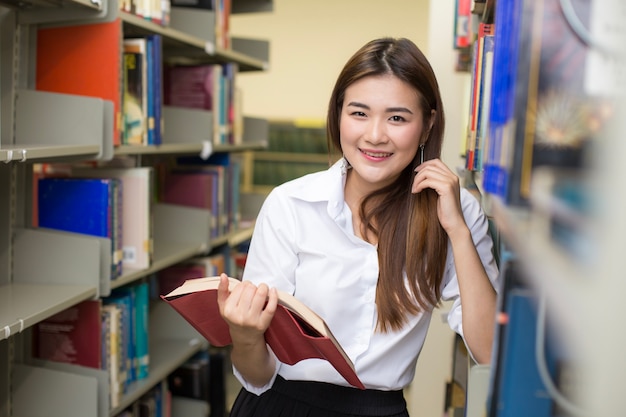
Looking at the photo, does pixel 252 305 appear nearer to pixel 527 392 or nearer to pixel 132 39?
pixel 527 392

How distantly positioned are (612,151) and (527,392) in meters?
0.25

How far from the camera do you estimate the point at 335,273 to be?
1.54m

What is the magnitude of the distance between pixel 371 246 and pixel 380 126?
0.87 feet

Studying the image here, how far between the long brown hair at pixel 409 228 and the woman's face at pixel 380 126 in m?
0.03

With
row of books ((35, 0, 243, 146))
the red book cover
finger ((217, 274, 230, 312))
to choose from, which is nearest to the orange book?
row of books ((35, 0, 243, 146))

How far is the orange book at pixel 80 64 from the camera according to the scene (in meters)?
2.21

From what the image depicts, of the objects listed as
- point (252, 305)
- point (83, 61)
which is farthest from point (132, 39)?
point (252, 305)

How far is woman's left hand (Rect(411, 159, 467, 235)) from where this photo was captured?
140 cm

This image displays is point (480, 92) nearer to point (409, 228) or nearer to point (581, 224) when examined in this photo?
point (409, 228)

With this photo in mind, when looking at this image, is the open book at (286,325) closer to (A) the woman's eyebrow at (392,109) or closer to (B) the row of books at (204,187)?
(A) the woman's eyebrow at (392,109)

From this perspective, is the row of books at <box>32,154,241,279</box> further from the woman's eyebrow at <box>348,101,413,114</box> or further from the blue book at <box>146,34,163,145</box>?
the woman's eyebrow at <box>348,101,413,114</box>

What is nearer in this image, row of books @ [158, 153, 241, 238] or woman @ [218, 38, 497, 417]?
woman @ [218, 38, 497, 417]

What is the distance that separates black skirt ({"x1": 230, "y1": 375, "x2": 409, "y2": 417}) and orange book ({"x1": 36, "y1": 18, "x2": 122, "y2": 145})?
1026 millimetres

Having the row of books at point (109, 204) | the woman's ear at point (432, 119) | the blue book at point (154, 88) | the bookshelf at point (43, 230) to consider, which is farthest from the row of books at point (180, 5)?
the woman's ear at point (432, 119)
